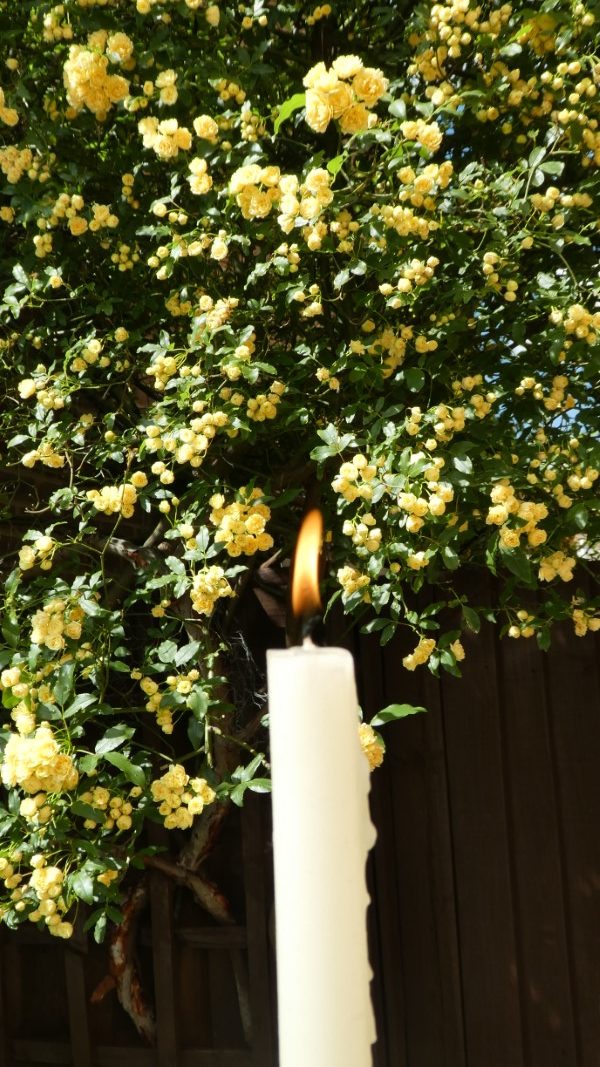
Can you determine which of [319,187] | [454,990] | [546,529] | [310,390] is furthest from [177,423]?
[454,990]

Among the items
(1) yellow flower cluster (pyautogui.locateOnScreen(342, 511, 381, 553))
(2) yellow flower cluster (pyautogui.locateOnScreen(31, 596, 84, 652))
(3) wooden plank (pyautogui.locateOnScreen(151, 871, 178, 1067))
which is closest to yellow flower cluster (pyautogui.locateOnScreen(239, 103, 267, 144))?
(1) yellow flower cluster (pyautogui.locateOnScreen(342, 511, 381, 553))

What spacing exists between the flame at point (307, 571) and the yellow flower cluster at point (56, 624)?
1.41 m

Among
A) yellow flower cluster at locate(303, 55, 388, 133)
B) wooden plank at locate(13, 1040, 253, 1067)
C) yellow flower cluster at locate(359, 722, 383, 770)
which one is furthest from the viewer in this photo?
wooden plank at locate(13, 1040, 253, 1067)

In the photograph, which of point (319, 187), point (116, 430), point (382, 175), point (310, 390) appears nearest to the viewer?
point (319, 187)

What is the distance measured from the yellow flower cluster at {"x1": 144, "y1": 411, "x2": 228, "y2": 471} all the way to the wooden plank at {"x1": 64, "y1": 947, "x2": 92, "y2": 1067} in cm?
170

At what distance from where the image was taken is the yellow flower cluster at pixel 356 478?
1.53m

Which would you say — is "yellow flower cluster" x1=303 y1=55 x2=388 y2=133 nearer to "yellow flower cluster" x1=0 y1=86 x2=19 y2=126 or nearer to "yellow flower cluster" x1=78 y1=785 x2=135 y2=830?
"yellow flower cluster" x1=0 y1=86 x2=19 y2=126

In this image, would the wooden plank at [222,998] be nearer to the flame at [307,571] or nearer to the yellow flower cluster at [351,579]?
the yellow flower cluster at [351,579]

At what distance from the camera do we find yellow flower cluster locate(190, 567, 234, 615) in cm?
163

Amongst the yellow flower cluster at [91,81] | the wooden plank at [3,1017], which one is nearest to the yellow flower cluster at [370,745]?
the yellow flower cluster at [91,81]

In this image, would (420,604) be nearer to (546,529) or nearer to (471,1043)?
(546,529)

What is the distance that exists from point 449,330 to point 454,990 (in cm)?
177

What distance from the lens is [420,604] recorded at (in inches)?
100

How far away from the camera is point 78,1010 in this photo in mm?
2625
